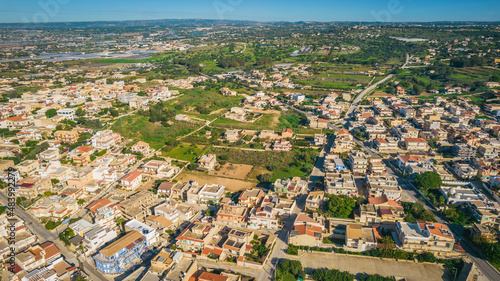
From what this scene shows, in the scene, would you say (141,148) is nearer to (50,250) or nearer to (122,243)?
(50,250)

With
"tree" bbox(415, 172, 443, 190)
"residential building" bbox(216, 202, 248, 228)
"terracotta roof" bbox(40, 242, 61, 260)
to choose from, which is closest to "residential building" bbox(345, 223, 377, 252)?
"residential building" bbox(216, 202, 248, 228)

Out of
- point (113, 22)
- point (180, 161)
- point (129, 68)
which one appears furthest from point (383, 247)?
point (113, 22)

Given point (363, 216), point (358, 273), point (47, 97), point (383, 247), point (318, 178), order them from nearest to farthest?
point (358, 273) → point (383, 247) → point (363, 216) → point (318, 178) → point (47, 97)

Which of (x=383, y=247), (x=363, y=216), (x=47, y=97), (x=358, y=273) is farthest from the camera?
(x=47, y=97)

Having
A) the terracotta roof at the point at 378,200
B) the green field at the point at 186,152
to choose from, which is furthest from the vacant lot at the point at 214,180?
the terracotta roof at the point at 378,200

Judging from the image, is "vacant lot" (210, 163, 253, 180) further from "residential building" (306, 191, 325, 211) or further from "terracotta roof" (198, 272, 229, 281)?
"terracotta roof" (198, 272, 229, 281)

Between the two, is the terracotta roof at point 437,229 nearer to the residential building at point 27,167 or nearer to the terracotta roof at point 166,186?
the terracotta roof at point 166,186

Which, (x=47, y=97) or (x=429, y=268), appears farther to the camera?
(x=47, y=97)

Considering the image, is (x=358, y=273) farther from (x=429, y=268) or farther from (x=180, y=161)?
(x=180, y=161)
